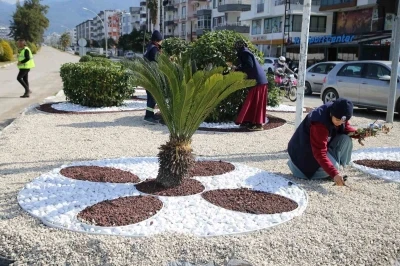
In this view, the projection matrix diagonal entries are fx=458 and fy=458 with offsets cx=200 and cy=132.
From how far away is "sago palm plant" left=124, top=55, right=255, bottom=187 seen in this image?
184 inches

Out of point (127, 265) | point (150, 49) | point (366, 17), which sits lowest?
point (127, 265)

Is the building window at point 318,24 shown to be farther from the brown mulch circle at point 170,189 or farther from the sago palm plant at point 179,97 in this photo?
the brown mulch circle at point 170,189

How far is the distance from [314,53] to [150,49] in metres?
36.1

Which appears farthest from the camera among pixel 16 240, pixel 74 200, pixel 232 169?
pixel 232 169

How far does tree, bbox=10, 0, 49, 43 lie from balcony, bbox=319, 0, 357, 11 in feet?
181

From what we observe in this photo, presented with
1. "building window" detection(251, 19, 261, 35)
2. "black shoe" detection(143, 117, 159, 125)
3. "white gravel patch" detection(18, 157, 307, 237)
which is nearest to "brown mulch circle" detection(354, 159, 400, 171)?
"white gravel patch" detection(18, 157, 307, 237)

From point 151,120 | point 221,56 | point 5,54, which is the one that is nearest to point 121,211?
point 151,120

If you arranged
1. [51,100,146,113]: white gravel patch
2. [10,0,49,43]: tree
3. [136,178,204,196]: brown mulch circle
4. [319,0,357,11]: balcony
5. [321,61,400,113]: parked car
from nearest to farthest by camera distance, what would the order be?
[136,178,204,196]: brown mulch circle
[51,100,146,113]: white gravel patch
[321,61,400,113]: parked car
[319,0,357,11]: balcony
[10,0,49,43]: tree

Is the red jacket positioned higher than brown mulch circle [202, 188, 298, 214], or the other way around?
the red jacket

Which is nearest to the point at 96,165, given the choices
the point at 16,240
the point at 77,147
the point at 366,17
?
the point at 77,147

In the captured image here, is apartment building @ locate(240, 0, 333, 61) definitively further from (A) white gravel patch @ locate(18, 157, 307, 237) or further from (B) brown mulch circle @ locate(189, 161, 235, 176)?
(A) white gravel patch @ locate(18, 157, 307, 237)

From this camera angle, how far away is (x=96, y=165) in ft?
20.1

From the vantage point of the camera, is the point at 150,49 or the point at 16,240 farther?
the point at 150,49

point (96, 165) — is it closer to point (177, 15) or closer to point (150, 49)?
point (150, 49)
